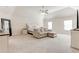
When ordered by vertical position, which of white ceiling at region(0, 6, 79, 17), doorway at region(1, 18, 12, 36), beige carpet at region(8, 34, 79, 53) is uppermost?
white ceiling at region(0, 6, 79, 17)

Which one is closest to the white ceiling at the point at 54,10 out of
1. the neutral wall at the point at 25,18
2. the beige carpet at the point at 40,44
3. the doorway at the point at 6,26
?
the neutral wall at the point at 25,18

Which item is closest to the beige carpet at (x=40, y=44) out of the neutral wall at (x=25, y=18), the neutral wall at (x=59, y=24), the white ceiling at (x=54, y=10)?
the neutral wall at (x=59, y=24)

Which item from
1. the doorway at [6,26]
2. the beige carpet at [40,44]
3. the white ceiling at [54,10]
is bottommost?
the beige carpet at [40,44]

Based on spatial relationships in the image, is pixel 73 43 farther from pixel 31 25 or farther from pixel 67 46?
pixel 31 25

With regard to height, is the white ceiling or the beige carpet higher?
the white ceiling

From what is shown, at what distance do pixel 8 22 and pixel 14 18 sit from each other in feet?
0.54

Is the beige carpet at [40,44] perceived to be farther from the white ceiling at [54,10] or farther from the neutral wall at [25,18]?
the white ceiling at [54,10]

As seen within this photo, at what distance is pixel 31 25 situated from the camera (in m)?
2.06

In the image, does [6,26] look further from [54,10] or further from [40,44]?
[54,10]

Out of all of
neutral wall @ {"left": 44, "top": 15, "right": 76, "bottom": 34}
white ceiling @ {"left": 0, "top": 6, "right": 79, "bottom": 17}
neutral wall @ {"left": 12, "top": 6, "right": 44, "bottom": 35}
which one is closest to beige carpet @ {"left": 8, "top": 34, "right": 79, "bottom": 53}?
neutral wall @ {"left": 44, "top": 15, "right": 76, "bottom": 34}

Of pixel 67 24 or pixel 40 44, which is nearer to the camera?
pixel 67 24

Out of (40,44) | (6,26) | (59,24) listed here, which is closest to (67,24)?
(59,24)

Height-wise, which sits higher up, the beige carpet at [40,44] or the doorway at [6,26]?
the doorway at [6,26]

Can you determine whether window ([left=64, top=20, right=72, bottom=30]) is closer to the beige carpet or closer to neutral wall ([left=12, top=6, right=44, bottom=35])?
the beige carpet
